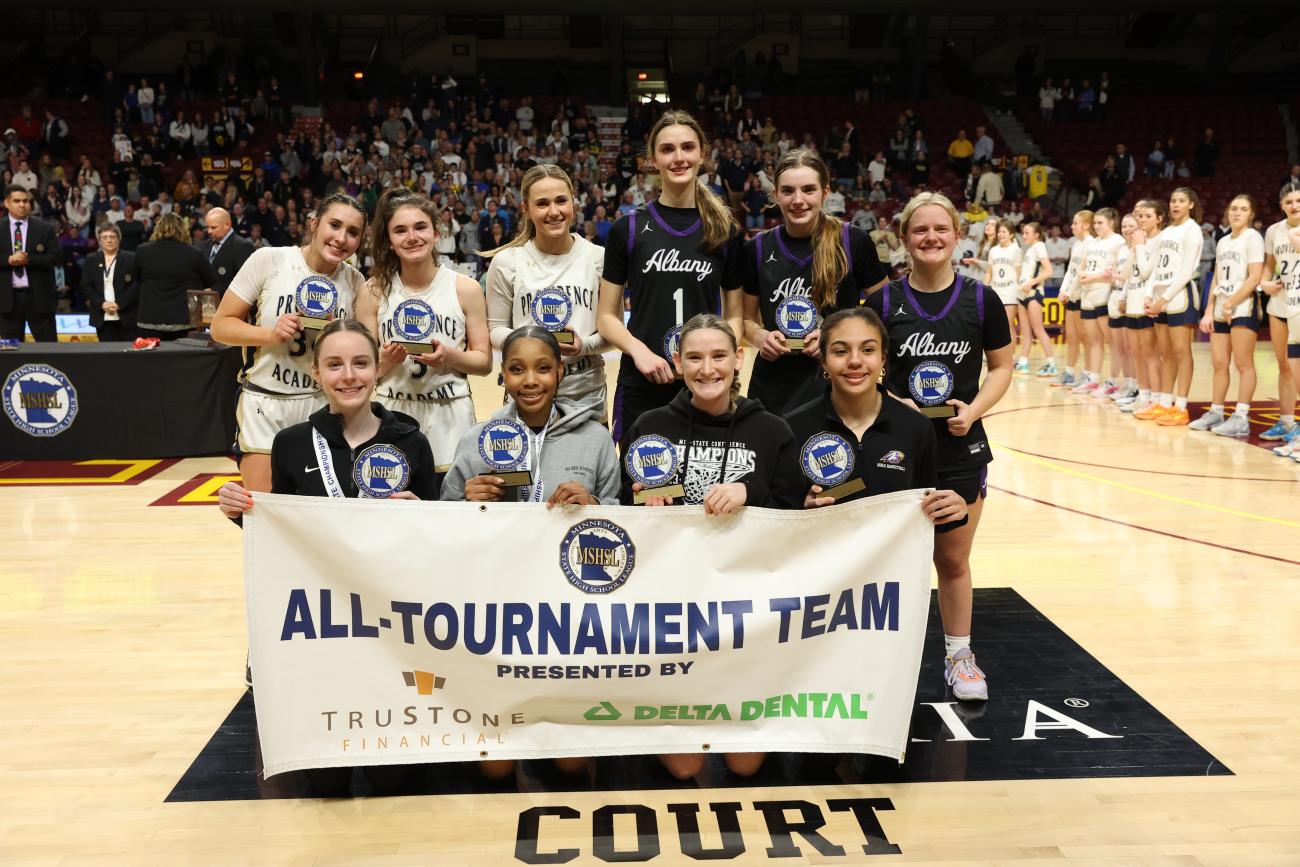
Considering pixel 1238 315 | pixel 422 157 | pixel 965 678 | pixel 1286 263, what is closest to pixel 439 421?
pixel 965 678

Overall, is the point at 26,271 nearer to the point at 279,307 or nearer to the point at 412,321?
the point at 279,307

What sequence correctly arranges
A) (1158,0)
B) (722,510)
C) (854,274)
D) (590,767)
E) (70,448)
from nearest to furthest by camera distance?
(722,510) → (590,767) → (854,274) → (70,448) → (1158,0)

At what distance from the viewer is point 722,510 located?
308 cm

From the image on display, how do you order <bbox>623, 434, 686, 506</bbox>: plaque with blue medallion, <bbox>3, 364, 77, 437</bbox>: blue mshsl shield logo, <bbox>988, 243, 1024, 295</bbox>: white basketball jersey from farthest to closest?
1. <bbox>988, 243, 1024, 295</bbox>: white basketball jersey
2. <bbox>3, 364, 77, 437</bbox>: blue mshsl shield logo
3. <bbox>623, 434, 686, 506</bbox>: plaque with blue medallion

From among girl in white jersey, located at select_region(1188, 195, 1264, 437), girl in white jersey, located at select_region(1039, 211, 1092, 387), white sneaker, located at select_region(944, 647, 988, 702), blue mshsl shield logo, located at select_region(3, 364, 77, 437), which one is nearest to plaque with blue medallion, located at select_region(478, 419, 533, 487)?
white sneaker, located at select_region(944, 647, 988, 702)

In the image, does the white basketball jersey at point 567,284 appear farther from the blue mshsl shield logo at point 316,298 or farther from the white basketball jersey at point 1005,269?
the white basketball jersey at point 1005,269

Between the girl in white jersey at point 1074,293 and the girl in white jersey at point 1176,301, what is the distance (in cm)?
173

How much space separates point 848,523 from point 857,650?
1.21 feet

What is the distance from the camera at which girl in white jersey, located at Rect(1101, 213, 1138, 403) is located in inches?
398

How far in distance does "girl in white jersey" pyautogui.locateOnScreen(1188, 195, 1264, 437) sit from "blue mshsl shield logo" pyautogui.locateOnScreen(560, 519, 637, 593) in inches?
272

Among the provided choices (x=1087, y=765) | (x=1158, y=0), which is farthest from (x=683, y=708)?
(x=1158, y=0)

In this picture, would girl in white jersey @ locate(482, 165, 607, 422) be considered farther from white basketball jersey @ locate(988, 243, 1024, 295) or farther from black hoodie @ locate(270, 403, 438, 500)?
white basketball jersey @ locate(988, 243, 1024, 295)

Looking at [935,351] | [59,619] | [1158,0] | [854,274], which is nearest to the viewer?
[935,351]

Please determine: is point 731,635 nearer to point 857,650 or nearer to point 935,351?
point 857,650
